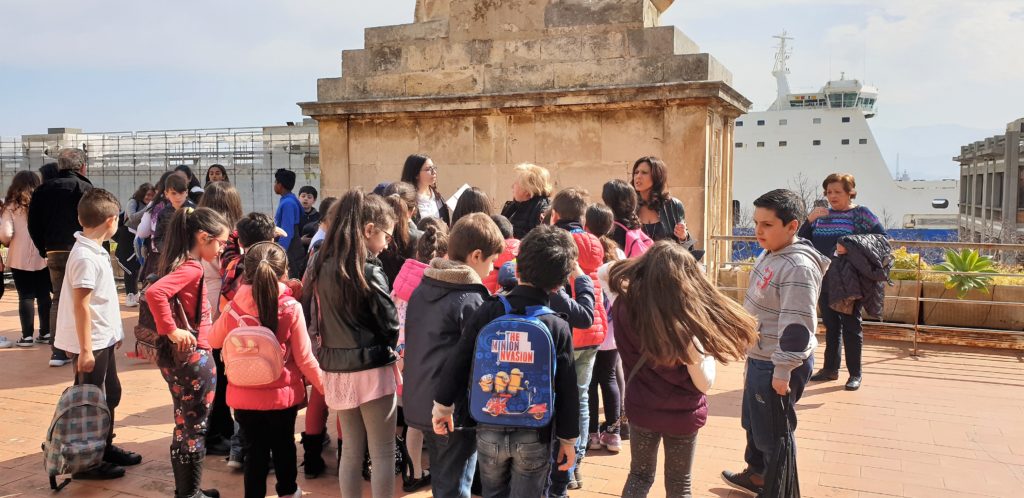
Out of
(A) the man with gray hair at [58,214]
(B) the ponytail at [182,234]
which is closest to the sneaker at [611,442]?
(B) the ponytail at [182,234]

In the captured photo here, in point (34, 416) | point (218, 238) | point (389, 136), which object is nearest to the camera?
point (218, 238)

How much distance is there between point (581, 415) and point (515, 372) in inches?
42.4

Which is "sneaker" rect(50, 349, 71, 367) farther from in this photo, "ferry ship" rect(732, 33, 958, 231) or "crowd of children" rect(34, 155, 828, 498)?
"ferry ship" rect(732, 33, 958, 231)

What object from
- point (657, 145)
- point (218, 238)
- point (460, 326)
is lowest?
point (460, 326)

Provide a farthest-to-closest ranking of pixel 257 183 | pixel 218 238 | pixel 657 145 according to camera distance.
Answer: pixel 257 183 < pixel 657 145 < pixel 218 238

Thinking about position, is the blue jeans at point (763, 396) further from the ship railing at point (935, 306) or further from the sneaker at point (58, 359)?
the sneaker at point (58, 359)

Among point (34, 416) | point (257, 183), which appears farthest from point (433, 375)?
point (257, 183)

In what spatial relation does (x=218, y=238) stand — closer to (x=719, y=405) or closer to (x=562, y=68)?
(x=719, y=405)

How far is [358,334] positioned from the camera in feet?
11.3

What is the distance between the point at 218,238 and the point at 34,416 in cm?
261

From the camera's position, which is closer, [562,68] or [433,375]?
[433,375]

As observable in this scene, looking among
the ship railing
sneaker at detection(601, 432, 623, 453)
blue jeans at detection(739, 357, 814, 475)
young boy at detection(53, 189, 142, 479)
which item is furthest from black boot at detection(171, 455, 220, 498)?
the ship railing

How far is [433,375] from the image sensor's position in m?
3.25

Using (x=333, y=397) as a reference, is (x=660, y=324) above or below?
above
